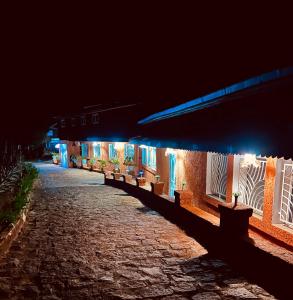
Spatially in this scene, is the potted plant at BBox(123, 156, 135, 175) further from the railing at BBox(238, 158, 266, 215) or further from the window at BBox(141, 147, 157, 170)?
the railing at BBox(238, 158, 266, 215)

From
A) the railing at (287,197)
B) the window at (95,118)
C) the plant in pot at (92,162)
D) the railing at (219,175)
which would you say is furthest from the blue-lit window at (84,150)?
the railing at (287,197)

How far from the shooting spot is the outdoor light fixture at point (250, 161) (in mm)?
7406

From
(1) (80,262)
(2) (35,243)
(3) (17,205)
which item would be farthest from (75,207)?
(1) (80,262)

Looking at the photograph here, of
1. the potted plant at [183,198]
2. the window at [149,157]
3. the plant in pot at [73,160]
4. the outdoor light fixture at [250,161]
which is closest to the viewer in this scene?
the outdoor light fixture at [250,161]

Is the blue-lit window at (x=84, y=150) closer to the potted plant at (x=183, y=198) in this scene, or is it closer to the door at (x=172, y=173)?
the door at (x=172, y=173)

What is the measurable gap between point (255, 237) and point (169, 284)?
2790 millimetres

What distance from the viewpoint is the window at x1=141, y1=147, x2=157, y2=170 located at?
15.9 metres

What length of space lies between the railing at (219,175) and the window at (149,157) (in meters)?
6.19

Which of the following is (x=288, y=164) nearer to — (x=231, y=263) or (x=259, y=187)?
(x=259, y=187)

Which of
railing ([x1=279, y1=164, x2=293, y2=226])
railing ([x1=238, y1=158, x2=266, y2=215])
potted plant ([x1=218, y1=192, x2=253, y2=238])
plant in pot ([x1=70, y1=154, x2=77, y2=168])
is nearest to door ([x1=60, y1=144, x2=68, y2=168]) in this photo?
plant in pot ([x1=70, y1=154, x2=77, y2=168])

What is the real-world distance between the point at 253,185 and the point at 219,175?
5.31 ft

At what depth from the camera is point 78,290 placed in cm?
529

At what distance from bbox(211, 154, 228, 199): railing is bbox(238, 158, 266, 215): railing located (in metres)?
0.82

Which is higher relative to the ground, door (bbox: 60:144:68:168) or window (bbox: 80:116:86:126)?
window (bbox: 80:116:86:126)
